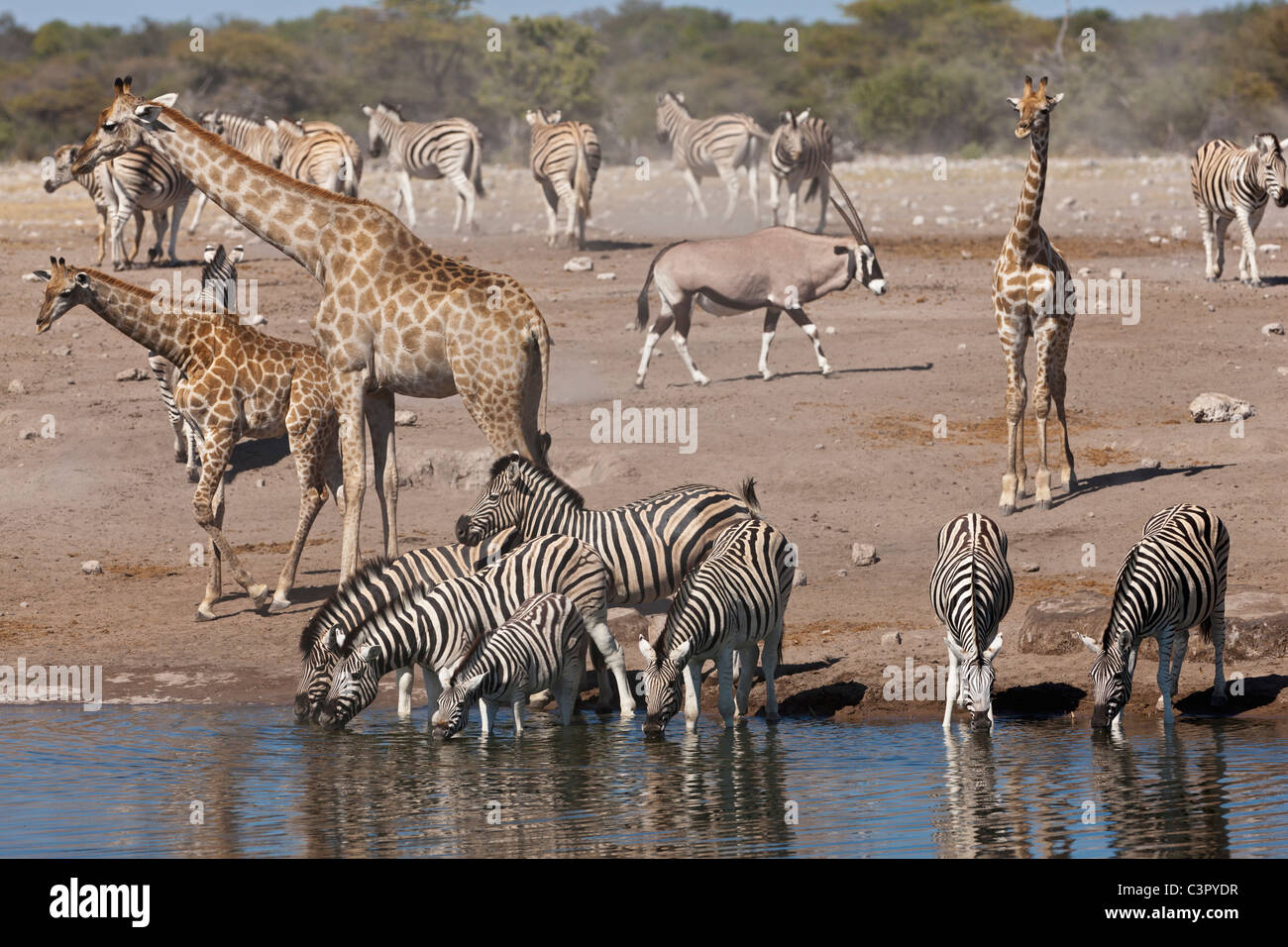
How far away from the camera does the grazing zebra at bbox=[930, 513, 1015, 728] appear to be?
977cm

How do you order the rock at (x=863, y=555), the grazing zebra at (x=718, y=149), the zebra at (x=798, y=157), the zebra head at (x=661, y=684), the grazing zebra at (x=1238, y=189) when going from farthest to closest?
the grazing zebra at (x=718, y=149) → the zebra at (x=798, y=157) → the grazing zebra at (x=1238, y=189) → the rock at (x=863, y=555) → the zebra head at (x=661, y=684)

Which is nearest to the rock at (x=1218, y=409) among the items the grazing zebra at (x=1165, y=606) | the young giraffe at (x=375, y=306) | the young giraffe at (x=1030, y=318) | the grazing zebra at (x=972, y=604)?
the young giraffe at (x=1030, y=318)

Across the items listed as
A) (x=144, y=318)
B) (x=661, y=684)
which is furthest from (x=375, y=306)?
(x=661, y=684)

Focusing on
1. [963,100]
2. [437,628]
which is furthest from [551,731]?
[963,100]

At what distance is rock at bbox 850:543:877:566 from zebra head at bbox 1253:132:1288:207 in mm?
9067

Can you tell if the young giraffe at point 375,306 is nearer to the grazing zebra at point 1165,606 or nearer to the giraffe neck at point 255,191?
A: the giraffe neck at point 255,191

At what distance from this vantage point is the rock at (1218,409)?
15969 mm

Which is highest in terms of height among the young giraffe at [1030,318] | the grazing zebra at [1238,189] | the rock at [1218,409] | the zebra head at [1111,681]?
the grazing zebra at [1238,189]

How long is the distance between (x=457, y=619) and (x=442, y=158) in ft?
62.3

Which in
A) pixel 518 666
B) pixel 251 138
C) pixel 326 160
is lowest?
pixel 518 666

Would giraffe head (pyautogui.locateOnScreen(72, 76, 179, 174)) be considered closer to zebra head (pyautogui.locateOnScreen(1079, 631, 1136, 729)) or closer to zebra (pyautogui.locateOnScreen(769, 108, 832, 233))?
zebra head (pyautogui.locateOnScreen(1079, 631, 1136, 729))

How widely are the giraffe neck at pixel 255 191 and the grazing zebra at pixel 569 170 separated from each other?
13286mm

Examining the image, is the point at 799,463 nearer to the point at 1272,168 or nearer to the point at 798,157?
the point at 1272,168

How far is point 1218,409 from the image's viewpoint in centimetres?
1599
